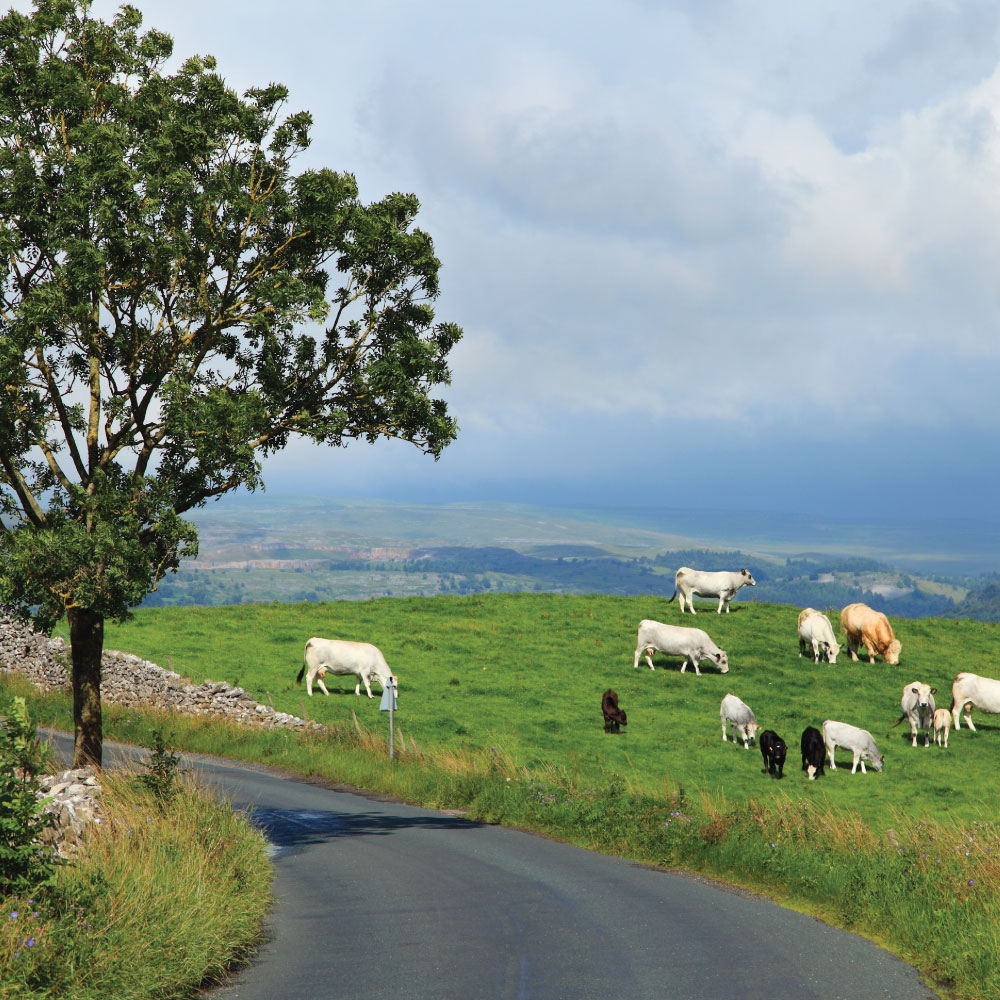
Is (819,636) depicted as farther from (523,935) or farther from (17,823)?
(17,823)

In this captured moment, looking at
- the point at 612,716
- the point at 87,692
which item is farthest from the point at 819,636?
the point at 87,692

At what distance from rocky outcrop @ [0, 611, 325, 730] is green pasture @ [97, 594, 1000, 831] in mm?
1607

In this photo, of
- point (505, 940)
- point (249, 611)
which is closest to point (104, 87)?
point (505, 940)

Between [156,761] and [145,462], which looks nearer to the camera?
[156,761]

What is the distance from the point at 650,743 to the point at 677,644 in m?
12.9

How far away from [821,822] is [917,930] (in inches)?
210

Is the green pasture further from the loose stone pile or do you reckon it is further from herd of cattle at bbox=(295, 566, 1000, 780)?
the loose stone pile

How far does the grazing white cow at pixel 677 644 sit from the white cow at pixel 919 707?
9591 millimetres

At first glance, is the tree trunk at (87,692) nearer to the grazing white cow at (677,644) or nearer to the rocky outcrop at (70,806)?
the rocky outcrop at (70,806)

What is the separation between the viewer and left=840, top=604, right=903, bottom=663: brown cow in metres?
50.5

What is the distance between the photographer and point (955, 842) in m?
16.6

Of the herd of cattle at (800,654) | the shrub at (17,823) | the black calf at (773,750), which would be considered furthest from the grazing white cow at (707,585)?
the shrub at (17,823)

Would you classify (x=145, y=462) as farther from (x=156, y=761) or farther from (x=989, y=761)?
(x=989, y=761)

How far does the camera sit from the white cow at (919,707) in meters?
37.4
